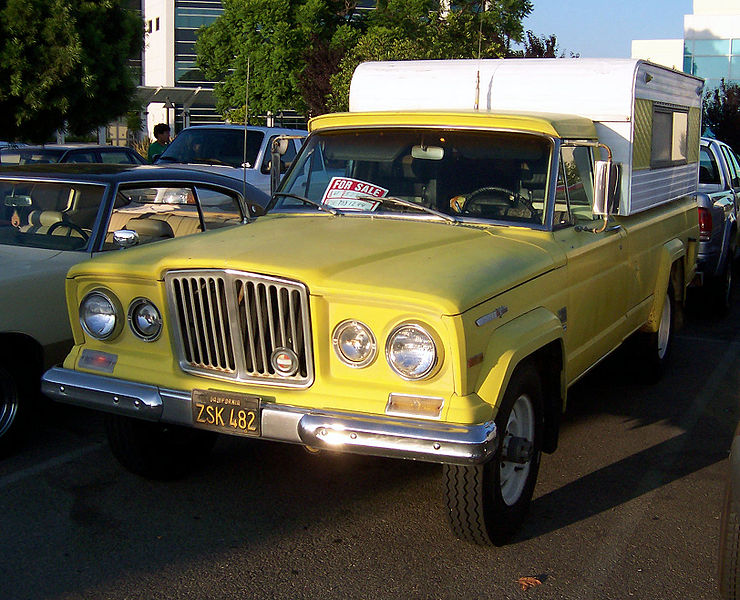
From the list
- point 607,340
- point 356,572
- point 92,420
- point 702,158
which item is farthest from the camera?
point 702,158

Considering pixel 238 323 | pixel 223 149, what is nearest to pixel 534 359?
pixel 238 323

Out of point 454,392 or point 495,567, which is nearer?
point 454,392

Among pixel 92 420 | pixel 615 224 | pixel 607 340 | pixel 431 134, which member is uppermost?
pixel 431 134

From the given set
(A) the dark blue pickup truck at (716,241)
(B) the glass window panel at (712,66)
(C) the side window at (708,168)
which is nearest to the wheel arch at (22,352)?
(A) the dark blue pickup truck at (716,241)

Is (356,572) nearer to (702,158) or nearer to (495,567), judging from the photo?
(495,567)

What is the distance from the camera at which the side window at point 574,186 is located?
524 centimetres

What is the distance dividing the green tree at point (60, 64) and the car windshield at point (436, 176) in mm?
7038

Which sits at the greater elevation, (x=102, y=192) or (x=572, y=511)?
(x=102, y=192)

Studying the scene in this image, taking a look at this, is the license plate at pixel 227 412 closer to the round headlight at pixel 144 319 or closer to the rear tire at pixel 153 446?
the round headlight at pixel 144 319

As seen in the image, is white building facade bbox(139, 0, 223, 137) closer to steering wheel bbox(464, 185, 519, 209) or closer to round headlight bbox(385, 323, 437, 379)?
steering wheel bbox(464, 185, 519, 209)

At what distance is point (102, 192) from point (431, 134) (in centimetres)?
226

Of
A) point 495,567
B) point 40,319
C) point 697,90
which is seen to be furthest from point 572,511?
point 697,90

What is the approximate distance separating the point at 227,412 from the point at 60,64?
864cm

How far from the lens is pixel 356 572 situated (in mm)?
4098
